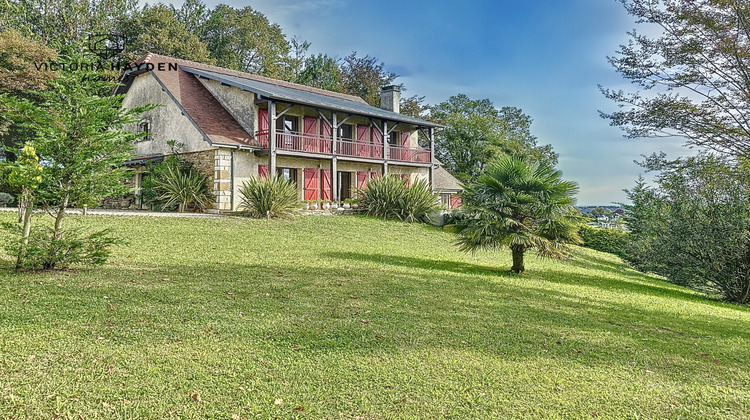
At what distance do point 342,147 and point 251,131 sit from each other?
436cm

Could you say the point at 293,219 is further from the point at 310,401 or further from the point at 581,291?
the point at 310,401

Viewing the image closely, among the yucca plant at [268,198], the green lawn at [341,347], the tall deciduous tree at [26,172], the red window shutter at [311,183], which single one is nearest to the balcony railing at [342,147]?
the red window shutter at [311,183]

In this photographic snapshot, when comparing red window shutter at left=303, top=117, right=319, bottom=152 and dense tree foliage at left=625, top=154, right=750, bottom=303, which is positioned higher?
red window shutter at left=303, top=117, right=319, bottom=152

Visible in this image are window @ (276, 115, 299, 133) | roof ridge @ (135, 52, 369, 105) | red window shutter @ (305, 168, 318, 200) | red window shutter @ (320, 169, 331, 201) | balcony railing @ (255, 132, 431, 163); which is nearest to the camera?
balcony railing @ (255, 132, 431, 163)

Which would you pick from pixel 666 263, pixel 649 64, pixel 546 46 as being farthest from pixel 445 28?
pixel 666 263

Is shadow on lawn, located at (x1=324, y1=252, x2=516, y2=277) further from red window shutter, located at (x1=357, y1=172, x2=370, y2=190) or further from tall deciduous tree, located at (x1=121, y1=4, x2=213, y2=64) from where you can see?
tall deciduous tree, located at (x1=121, y1=4, x2=213, y2=64)

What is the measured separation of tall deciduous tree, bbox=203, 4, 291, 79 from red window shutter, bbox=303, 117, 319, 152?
1510 cm

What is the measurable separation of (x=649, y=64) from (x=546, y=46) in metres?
3.38

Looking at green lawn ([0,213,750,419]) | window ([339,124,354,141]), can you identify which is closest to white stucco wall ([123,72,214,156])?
window ([339,124,354,141])

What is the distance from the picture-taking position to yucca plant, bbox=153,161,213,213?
664 inches

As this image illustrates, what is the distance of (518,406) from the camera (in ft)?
10.4

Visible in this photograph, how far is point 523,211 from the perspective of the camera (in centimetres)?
908

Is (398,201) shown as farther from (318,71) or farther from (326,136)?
(318,71)

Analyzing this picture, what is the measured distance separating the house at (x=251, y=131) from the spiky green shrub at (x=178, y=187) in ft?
1.58
